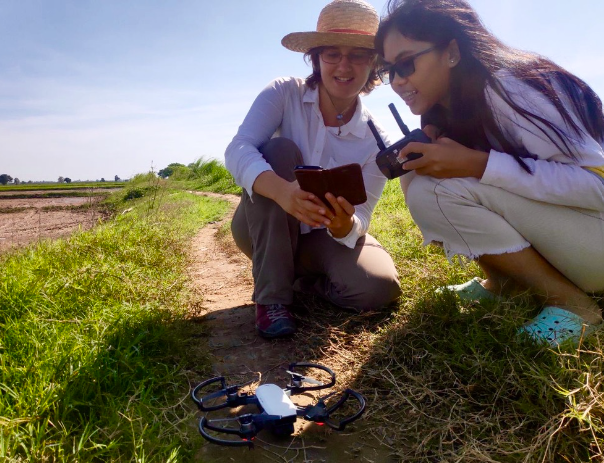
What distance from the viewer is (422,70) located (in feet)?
5.98

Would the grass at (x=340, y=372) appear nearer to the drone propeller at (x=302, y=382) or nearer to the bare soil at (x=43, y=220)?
the drone propeller at (x=302, y=382)

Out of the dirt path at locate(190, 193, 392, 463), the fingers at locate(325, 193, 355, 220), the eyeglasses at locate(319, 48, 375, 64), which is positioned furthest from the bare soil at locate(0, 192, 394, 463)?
the eyeglasses at locate(319, 48, 375, 64)

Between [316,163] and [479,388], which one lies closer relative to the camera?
[479,388]

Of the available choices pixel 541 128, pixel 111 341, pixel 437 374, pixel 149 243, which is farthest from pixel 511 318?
pixel 149 243

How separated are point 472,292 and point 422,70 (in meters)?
0.96

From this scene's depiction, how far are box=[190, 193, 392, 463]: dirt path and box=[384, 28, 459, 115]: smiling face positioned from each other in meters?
1.14

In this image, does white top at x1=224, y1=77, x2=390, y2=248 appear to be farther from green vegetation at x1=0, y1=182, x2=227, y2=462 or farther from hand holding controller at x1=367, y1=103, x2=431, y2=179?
green vegetation at x1=0, y1=182, x2=227, y2=462

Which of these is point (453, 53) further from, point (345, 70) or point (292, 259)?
point (292, 259)

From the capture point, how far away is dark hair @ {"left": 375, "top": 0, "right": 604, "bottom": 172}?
5.52ft

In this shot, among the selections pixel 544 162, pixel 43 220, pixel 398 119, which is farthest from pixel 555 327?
pixel 43 220

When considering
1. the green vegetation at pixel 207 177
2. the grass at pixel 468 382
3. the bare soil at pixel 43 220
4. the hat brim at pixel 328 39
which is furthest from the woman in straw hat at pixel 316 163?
the green vegetation at pixel 207 177

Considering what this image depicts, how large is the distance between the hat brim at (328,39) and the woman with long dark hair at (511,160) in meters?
0.26

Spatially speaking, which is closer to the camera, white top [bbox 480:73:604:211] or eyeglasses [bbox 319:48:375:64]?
white top [bbox 480:73:604:211]

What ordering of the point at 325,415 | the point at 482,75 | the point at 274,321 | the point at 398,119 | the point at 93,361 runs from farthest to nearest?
the point at 274,321 < the point at 398,119 < the point at 482,75 < the point at 93,361 < the point at 325,415
